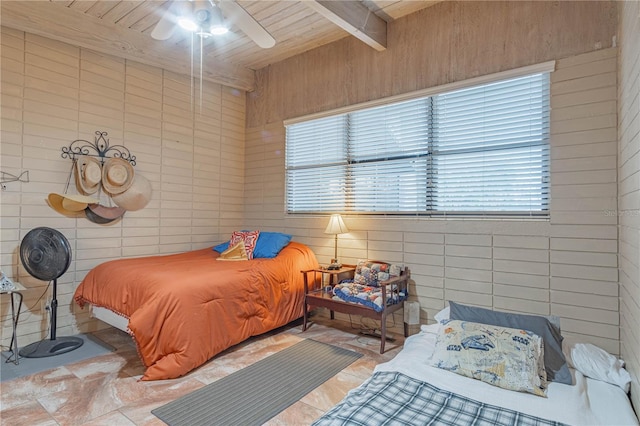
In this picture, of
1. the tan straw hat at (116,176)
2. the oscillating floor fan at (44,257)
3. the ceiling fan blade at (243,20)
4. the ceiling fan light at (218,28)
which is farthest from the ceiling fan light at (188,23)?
the oscillating floor fan at (44,257)

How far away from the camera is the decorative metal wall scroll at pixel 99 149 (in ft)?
11.4

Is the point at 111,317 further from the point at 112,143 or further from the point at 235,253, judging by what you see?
the point at 112,143

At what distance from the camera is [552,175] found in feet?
9.04

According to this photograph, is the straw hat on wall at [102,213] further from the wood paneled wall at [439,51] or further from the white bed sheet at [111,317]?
the wood paneled wall at [439,51]

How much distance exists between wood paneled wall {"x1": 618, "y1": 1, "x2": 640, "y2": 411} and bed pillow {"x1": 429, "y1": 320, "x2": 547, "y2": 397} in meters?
0.43

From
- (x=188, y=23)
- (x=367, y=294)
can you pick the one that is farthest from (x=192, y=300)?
(x=188, y=23)

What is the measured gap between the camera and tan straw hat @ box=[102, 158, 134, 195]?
3590mm

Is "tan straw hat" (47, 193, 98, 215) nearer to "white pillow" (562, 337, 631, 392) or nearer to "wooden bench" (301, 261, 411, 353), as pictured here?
"wooden bench" (301, 261, 411, 353)

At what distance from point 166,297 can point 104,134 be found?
2128 mm

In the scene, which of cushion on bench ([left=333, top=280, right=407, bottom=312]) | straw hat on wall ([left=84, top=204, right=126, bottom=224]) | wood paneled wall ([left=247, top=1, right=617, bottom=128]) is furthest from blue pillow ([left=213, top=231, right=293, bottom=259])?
wood paneled wall ([left=247, top=1, right=617, bottom=128])

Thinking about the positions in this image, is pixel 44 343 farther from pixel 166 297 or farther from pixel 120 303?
pixel 166 297

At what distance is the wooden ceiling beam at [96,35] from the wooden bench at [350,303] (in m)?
2.83

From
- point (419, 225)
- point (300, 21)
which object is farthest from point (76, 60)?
point (419, 225)

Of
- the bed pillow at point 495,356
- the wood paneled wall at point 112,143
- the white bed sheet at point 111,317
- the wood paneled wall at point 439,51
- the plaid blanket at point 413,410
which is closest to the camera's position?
the plaid blanket at point 413,410
